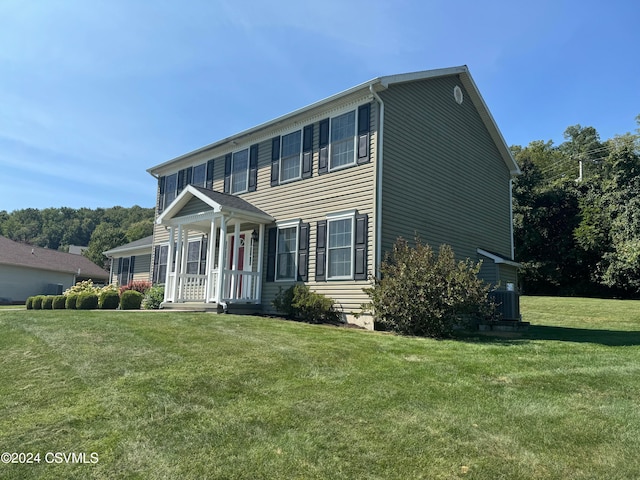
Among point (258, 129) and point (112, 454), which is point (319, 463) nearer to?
point (112, 454)

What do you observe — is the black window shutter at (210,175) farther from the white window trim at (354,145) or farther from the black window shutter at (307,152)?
the white window trim at (354,145)

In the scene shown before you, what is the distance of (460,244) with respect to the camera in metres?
13.8

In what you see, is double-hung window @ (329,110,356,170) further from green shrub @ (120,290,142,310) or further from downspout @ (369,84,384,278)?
green shrub @ (120,290,142,310)

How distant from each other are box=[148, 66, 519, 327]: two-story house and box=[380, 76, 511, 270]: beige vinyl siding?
0.14ft

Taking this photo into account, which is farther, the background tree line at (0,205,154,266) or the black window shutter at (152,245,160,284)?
the background tree line at (0,205,154,266)

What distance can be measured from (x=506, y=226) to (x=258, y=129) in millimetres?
9353

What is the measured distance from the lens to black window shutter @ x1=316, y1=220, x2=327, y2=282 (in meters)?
11.9

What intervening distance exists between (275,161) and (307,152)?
1385 mm

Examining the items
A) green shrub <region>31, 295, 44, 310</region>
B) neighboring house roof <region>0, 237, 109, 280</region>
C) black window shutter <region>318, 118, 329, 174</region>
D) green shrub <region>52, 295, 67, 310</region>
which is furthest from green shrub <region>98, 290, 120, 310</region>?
neighboring house roof <region>0, 237, 109, 280</region>

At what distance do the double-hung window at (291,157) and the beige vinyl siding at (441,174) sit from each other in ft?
9.43

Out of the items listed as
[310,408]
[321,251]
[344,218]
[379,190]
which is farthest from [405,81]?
[310,408]

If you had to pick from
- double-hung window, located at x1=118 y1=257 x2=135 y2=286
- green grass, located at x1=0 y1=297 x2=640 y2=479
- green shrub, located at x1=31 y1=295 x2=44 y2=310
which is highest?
double-hung window, located at x1=118 y1=257 x2=135 y2=286

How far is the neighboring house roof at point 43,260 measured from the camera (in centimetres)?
2821

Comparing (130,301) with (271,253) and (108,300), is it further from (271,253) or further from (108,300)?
(271,253)
